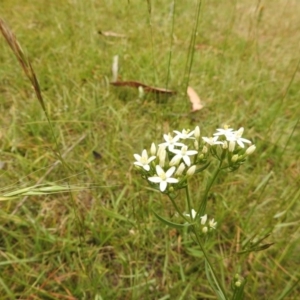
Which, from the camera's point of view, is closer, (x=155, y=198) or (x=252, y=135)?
(x=155, y=198)

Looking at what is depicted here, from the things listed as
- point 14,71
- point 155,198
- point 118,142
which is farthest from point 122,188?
point 14,71

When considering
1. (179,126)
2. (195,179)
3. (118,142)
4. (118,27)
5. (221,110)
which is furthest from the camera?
(118,27)

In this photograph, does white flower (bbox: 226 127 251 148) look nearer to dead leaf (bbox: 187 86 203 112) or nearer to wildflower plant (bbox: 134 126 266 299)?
wildflower plant (bbox: 134 126 266 299)

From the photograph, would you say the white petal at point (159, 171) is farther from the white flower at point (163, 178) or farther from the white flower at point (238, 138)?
the white flower at point (238, 138)

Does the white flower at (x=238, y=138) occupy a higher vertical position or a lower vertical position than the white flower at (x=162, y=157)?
higher

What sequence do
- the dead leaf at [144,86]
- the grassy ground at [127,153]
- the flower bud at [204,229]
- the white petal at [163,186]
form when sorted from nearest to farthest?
1. the white petal at [163,186]
2. the flower bud at [204,229]
3. the grassy ground at [127,153]
4. the dead leaf at [144,86]

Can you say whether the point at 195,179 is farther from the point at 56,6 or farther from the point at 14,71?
the point at 56,6

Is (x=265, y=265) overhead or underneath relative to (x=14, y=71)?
underneath

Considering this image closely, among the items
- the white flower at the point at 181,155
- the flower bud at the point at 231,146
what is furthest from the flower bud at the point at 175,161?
the flower bud at the point at 231,146
